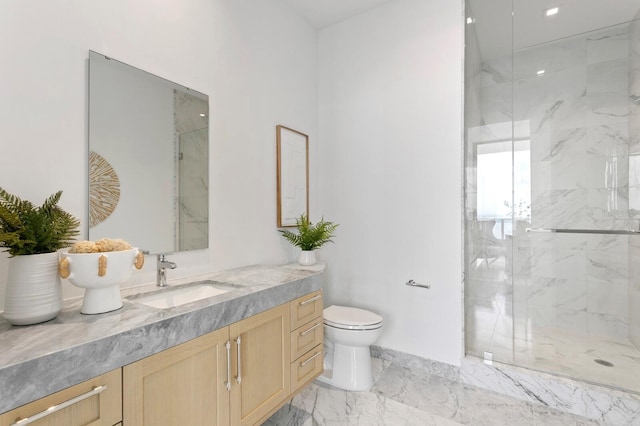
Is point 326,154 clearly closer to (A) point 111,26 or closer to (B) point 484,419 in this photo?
(A) point 111,26

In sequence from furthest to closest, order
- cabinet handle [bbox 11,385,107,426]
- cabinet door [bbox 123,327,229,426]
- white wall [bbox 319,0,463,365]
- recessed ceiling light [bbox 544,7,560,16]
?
white wall [bbox 319,0,463,365], recessed ceiling light [bbox 544,7,560,16], cabinet door [bbox 123,327,229,426], cabinet handle [bbox 11,385,107,426]

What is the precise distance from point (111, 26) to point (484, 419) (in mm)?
2855

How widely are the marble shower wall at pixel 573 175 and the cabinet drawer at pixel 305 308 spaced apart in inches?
62.5

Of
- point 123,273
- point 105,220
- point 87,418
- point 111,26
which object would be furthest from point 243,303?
point 111,26

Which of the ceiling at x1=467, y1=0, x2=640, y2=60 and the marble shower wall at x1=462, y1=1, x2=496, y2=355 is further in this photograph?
the marble shower wall at x1=462, y1=1, x2=496, y2=355

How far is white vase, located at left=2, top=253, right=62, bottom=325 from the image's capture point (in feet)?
3.14

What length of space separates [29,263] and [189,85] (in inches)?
46.9

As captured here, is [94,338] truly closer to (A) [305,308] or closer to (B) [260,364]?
(B) [260,364]

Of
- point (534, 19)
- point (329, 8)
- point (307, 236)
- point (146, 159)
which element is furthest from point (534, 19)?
point (146, 159)

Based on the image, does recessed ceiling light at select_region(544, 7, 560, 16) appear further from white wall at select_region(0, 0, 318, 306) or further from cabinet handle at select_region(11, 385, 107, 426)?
cabinet handle at select_region(11, 385, 107, 426)

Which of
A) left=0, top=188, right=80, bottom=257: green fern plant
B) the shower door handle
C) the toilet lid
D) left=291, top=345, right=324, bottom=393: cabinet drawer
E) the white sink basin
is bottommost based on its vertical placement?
left=291, top=345, right=324, bottom=393: cabinet drawer

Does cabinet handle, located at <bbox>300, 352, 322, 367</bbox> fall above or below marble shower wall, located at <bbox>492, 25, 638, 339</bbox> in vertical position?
below

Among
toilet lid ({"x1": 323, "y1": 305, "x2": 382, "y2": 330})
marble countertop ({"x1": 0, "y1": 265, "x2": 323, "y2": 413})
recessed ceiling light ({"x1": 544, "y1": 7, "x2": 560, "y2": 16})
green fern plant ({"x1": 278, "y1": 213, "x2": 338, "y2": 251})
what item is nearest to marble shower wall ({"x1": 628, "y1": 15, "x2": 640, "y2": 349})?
recessed ceiling light ({"x1": 544, "y1": 7, "x2": 560, "y2": 16})

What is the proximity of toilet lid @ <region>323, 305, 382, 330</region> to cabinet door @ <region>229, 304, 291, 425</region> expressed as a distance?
599 mm
